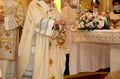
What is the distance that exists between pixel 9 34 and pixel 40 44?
0.83 meters

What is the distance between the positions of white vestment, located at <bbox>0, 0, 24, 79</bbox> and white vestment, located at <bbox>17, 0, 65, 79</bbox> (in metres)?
0.51

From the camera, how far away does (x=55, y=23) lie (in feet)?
12.6

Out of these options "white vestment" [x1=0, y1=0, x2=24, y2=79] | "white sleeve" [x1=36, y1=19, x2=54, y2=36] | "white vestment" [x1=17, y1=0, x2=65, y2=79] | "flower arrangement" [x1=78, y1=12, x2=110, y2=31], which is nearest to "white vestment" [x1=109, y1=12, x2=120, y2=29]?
"flower arrangement" [x1=78, y1=12, x2=110, y2=31]

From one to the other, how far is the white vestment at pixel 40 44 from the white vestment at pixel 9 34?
511mm

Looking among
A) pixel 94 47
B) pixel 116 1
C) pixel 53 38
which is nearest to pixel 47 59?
pixel 53 38

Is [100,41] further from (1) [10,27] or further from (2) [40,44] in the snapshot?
(1) [10,27]

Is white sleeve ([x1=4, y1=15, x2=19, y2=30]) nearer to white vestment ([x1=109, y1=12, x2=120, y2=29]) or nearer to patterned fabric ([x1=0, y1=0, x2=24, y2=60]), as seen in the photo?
patterned fabric ([x1=0, y1=0, x2=24, y2=60])

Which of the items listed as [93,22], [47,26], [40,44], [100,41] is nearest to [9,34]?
[40,44]

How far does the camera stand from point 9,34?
15.2 feet

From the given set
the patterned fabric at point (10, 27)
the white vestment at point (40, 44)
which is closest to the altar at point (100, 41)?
the white vestment at point (40, 44)

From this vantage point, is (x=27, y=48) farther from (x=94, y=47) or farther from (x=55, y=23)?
(x=94, y=47)

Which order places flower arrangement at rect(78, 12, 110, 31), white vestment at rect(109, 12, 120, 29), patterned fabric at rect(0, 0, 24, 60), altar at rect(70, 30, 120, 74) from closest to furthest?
1. altar at rect(70, 30, 120, 74)
2. flower arrangement at rect(78, 12, 110, 31)
3. patterned fabric at rect(0, 0, 24, 60)
4. white vestment at rect(109, 12, 120, 29)

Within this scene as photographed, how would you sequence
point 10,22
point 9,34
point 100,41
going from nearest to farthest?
point 100,41, point 10,22, point 9,34

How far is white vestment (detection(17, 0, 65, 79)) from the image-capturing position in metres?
3.89
